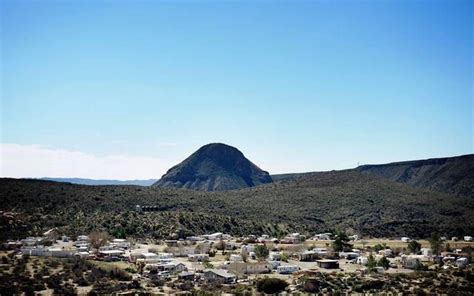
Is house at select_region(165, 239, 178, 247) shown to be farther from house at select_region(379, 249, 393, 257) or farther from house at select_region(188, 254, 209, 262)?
house at select_region(379, 249, 393, 257)

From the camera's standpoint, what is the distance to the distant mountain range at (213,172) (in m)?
172

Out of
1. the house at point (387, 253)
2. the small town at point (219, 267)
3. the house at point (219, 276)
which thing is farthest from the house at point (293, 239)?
the house at point (219, 276)

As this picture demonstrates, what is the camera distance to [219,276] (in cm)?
4850

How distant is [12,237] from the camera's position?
205ft

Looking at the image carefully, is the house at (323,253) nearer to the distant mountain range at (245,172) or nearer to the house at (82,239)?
the house at (82,239)

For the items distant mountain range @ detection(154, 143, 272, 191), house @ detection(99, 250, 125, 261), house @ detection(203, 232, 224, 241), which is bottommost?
house @ detection(99, 250, 125, 261)

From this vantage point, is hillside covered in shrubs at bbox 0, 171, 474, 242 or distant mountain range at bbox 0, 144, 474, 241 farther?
distant mountain range at bbox 0, 144, 474, 241

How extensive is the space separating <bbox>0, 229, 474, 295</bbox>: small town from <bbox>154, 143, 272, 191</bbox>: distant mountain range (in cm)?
9799

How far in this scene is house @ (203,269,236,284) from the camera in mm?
47812

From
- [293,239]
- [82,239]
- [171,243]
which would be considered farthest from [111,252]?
[293,239]

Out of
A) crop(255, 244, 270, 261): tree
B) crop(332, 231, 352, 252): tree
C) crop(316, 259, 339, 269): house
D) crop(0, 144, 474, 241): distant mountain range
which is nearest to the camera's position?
crop(316, 259, 339, 269): house

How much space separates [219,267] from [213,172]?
408 feet

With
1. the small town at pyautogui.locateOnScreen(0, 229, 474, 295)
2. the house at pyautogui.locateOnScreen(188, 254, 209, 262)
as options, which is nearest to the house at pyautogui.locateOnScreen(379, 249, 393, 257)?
the small town at pyautogui.locateOnScreen(0, 229, 474, 295)

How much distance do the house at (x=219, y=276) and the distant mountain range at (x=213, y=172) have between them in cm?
11597
